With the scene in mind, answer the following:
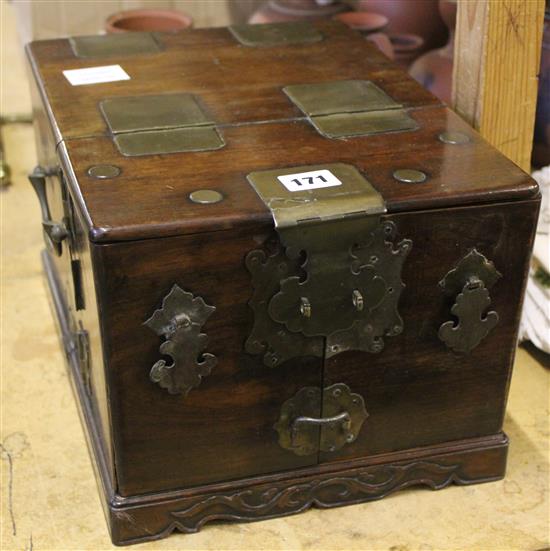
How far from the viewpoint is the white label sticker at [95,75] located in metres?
1.71

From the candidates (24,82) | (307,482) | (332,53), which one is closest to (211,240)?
(307,482)

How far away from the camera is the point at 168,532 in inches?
57.2

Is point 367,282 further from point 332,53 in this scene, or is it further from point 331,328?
point 332,53

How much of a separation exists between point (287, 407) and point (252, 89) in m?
0.57

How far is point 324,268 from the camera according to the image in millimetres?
1294

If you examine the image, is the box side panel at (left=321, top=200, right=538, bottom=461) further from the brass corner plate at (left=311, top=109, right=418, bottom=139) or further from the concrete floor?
the brass corner plate at (left=311, top=109, right=418, bottom=139)

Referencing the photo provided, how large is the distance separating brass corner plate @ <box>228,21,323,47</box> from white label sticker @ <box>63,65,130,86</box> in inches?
11.0

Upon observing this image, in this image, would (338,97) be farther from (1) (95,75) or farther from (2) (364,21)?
(2) (364,21)

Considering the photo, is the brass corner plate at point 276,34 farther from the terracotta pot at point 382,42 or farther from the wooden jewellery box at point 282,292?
the terracotta pot at point 382,42

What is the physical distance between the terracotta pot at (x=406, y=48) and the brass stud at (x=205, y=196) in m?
1.39

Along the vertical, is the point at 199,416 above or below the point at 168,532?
above

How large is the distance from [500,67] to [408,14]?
112 centimetres

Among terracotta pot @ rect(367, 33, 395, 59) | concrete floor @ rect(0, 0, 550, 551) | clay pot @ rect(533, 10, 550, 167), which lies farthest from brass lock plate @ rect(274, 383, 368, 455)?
terracotta pot @ rect(367, 33, 395, 59)

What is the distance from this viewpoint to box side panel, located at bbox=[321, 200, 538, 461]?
1341mm
